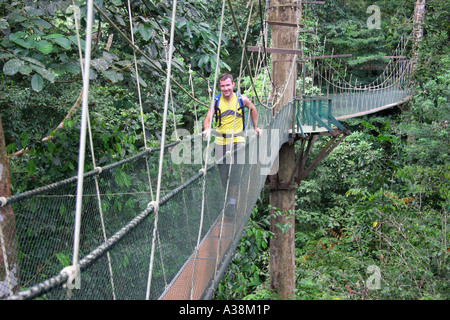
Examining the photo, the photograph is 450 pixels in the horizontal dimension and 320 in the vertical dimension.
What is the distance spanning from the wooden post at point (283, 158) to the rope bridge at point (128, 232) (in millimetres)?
1916

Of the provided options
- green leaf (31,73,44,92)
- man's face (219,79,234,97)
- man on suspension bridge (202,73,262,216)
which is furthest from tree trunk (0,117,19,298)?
man's face (219,79,234,97)

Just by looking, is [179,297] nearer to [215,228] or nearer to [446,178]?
[215,228]

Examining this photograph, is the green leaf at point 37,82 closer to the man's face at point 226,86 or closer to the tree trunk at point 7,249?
the tree trunk at point 7,249

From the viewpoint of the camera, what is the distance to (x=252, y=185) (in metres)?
2.54

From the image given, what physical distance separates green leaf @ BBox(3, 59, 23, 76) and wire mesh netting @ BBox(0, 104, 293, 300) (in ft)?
1.26

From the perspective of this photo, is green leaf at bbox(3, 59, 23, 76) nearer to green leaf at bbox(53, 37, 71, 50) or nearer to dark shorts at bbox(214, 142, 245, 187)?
green leaf at bbox(53, 37, 71, 50)

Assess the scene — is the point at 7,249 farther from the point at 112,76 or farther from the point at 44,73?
the point at 112,76

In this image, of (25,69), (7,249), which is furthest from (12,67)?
(7,249)

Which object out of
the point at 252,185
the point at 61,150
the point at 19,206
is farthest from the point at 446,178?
the point at 19,206

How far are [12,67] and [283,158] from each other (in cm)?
336

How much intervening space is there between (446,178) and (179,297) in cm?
331

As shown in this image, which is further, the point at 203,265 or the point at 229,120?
the point at 229,120

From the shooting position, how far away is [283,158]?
4512mm

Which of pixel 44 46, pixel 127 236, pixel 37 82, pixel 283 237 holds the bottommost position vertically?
pixel 283 237
